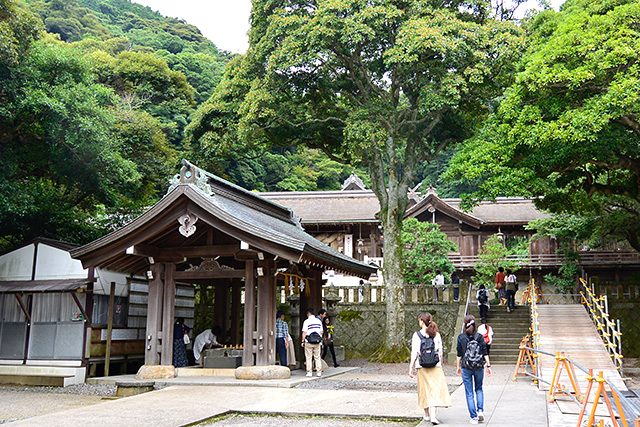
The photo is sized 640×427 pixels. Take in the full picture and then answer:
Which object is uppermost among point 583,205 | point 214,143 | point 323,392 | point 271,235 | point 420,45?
point 420,45

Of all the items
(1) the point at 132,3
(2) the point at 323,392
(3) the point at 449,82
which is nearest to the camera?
(2) the point at 323,392

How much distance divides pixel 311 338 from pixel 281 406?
419 centimetres

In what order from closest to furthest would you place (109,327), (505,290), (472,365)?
(472,365) < (109,327) < (505,290)

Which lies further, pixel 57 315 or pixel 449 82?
pixel 449 82

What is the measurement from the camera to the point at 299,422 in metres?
8.61

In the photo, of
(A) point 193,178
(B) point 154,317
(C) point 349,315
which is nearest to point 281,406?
(B) point 154,317

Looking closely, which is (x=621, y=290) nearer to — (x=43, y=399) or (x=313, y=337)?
(x=313, y=337)

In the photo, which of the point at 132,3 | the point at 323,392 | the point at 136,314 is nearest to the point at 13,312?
the point at 136,314

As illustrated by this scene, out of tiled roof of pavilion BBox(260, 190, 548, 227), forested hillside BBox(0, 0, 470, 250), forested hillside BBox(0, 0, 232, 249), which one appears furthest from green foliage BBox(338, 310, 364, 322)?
tiled roof of pavilion BBox(260, 190, 548, 227)

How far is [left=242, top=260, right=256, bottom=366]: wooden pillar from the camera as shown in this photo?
1301cm

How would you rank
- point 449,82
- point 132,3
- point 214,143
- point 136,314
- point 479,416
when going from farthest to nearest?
point 132,3 < point 214,143 < point 449,82 < point 136,314 < point 479,416

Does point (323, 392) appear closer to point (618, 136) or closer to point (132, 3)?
point (618, 136)

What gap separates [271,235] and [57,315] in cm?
673

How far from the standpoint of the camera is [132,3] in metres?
82.4
